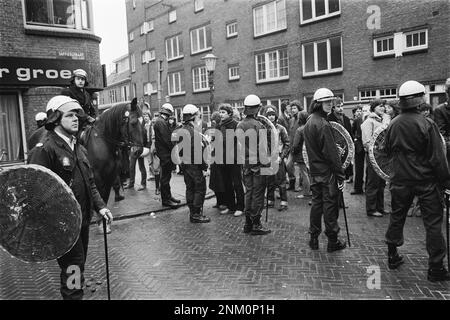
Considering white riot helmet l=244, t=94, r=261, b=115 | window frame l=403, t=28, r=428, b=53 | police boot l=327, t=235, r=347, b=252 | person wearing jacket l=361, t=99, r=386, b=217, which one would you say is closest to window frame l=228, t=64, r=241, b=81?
window frame l=403, t=28, r=428, b=53

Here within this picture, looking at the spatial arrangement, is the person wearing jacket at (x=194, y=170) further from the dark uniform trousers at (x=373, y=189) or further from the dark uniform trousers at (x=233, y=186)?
the dark uniform trousers at (x=373, y=189)

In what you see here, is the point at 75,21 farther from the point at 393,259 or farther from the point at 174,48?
the point at 174,48

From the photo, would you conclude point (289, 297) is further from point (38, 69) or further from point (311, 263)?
point (38, 69)

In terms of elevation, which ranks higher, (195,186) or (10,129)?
(10,129)

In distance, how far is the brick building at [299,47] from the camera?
Result: 16.9 metres

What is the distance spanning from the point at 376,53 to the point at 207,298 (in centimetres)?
1748

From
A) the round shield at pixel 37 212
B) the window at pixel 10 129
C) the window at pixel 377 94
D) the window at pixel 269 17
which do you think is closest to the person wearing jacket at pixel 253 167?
the round shield at pixel 37 212

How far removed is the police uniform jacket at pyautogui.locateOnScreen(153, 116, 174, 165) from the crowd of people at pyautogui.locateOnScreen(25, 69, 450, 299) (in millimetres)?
24

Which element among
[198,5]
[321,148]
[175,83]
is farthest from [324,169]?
[175,83]

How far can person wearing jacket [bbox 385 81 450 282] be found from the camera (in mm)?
4379

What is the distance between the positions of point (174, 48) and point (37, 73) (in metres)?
22.8

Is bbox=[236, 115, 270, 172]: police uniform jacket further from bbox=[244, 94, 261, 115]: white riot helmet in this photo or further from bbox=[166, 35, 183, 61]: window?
bbox=[166, 35, 183, 61]: window

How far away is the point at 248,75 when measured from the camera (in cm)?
2603

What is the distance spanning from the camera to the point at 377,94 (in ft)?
61.6
